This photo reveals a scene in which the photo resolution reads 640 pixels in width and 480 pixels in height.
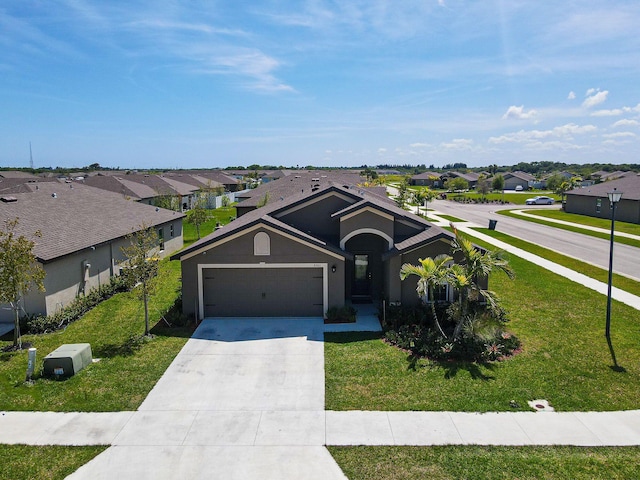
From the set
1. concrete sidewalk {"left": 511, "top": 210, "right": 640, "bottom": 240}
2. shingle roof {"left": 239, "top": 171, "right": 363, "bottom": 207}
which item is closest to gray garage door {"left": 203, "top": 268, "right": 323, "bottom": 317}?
shingle roof {"left": 239, "top": 171, "right": 363, "bottom": 207}

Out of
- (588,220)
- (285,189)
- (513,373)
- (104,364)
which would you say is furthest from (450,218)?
(104,364)

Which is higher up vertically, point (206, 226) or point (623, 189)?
point (623, 189)

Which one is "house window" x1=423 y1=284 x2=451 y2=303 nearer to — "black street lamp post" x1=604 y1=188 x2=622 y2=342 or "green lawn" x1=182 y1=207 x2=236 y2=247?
"black street lamp post" x1=604 y1=188 x2=622 y2=342

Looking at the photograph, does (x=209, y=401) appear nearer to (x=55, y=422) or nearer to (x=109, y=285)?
(x=55, y=422)

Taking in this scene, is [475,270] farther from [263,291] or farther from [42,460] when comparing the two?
[42,460]

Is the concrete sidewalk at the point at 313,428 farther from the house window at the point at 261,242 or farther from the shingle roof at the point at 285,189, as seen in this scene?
the shingle roof at the point at 285,189

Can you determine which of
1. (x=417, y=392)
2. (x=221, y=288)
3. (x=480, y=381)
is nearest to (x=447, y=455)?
(x=417, y=392)
